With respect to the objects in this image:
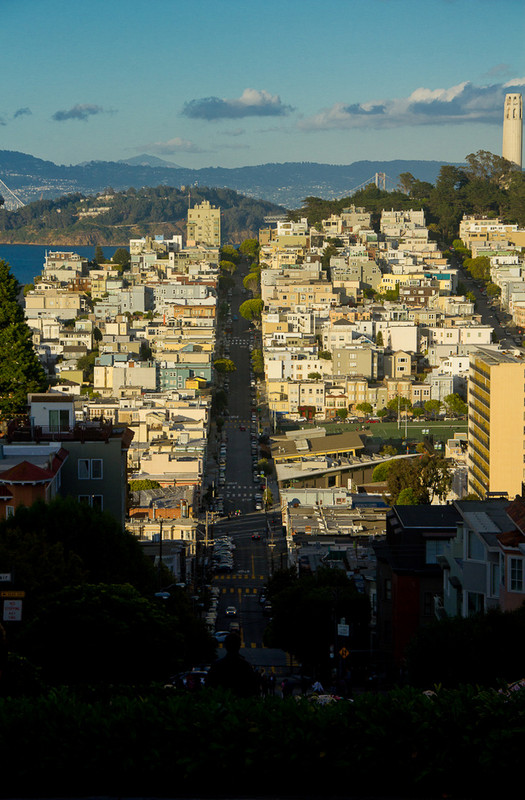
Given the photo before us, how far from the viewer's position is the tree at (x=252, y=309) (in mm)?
59312

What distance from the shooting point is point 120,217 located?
156 m

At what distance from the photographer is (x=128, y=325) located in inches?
2223

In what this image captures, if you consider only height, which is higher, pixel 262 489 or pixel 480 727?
pixel 480 727

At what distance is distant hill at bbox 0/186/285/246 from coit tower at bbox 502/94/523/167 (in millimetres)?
66031

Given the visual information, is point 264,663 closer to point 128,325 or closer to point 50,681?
point 50,681

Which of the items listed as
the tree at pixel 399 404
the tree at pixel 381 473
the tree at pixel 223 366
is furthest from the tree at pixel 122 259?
the tree at pixel 381 473

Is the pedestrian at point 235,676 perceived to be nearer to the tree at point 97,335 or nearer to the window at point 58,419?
the window at point 58,419

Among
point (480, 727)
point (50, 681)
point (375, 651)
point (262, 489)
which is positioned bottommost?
point (262, 489)

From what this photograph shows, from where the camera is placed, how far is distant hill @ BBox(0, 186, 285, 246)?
15188cm

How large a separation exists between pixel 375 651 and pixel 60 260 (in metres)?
60.7

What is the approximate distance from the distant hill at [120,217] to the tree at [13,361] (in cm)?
13044

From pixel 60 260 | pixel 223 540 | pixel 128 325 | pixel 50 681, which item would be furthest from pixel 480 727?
pixel 60 260

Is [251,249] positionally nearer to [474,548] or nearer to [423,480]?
[423,480]

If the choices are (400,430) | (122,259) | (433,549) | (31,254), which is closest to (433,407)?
(400,430)
